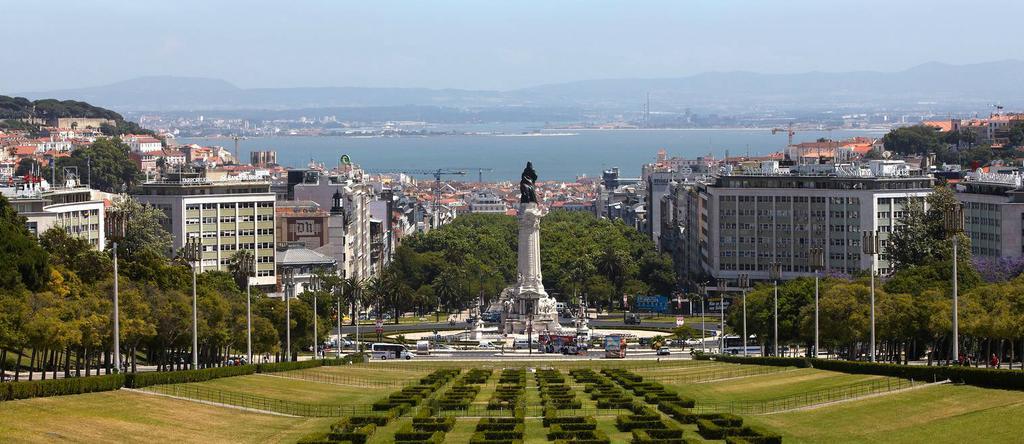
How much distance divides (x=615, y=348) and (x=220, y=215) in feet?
188

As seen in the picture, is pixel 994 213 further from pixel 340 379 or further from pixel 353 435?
pixel 353 435

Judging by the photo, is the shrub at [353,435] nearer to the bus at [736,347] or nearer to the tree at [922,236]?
the bus at [736,347]

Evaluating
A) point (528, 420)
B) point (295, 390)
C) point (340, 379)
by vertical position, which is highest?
point (528, 420)

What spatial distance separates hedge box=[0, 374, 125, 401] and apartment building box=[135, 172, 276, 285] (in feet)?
360

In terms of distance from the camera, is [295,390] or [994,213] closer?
[295,390]

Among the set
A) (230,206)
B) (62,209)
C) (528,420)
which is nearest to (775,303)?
(528,420)

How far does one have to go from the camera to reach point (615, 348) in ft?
474

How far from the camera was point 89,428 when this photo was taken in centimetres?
6353

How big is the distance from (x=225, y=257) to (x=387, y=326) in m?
18.2

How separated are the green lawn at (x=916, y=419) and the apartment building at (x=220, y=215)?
383 ft

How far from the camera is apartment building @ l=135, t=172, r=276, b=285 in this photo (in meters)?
Answer: 186

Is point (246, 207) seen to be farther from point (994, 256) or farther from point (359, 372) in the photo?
point (359, 372)

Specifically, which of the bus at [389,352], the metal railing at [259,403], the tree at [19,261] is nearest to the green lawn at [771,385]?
the metal railing at [259,403]

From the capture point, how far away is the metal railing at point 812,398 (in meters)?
78.6
